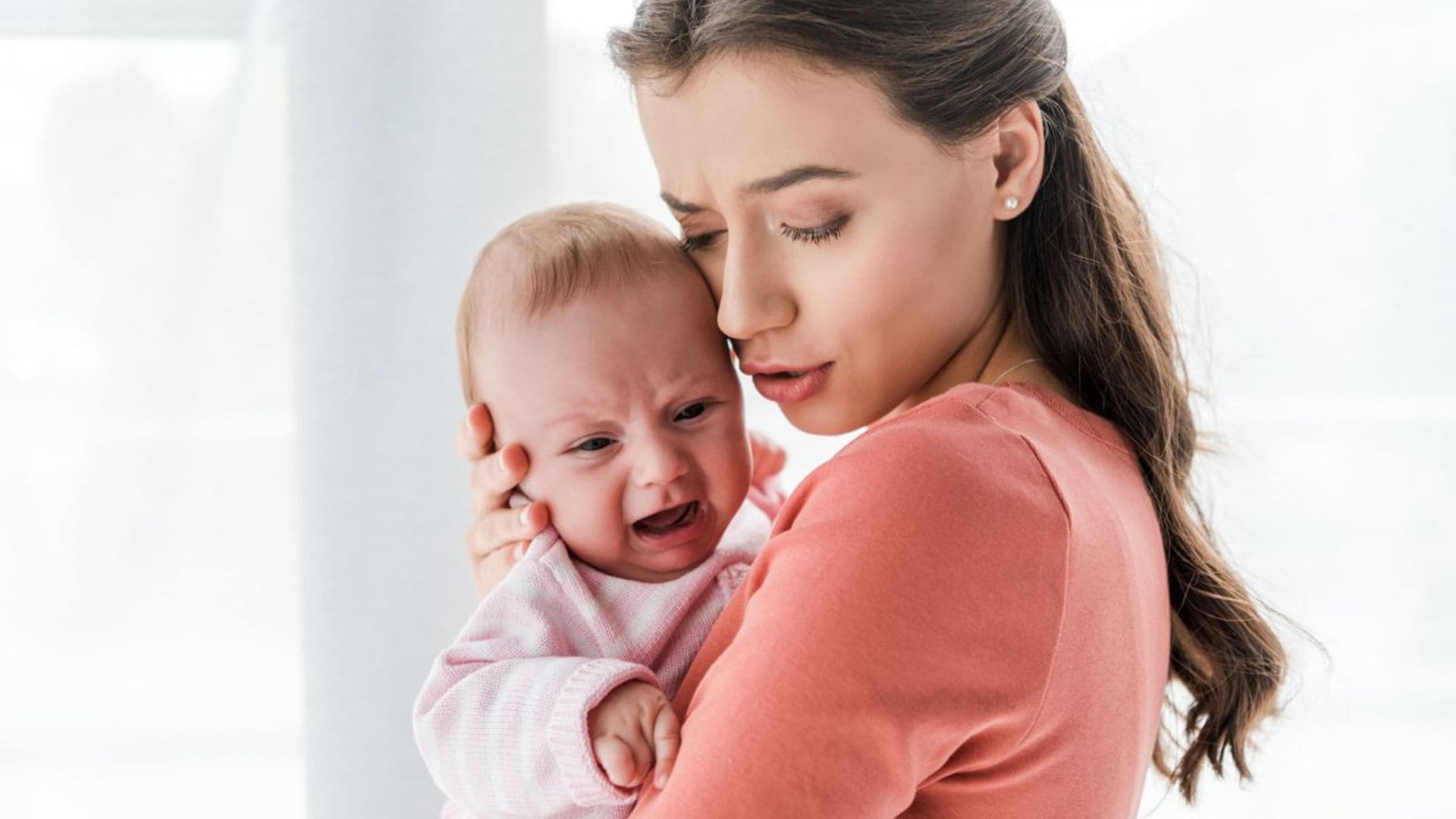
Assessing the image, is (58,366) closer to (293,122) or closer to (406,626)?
(293,122)

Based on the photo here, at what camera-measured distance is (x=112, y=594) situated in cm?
187

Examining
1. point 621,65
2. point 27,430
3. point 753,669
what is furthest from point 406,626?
point 753,669

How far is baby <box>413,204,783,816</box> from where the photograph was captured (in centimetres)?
129

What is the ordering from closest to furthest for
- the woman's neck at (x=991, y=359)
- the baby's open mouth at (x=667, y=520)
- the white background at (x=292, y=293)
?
the woman's neck at (x=991, y=359) → the baby's open mouth at (x=667, y=520) → the white background at (x=292, y=293)

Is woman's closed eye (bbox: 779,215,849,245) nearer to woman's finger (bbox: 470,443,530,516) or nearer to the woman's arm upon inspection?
the woman's arm

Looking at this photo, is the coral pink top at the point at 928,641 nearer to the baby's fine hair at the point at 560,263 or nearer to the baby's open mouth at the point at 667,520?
the baby's open mouth at the point at 667,520

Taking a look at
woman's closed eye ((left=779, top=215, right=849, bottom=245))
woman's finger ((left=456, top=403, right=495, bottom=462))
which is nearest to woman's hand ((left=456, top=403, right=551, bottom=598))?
woman's finger ((left=456, top=403, right=495, bottom=462))

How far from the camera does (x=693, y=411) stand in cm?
139

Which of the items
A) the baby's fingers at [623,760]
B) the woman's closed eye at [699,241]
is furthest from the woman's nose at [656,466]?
→ the baby's fingers at [623,760]

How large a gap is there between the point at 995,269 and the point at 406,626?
1.08 m

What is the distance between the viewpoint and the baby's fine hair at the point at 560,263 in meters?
1.35

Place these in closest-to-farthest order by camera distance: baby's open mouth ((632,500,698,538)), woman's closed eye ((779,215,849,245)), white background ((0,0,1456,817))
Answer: woman's closed eye ((779,215,849,245)) < baby's open mouth ((632,500,698,538)) < white background ((0,0,1456,817))

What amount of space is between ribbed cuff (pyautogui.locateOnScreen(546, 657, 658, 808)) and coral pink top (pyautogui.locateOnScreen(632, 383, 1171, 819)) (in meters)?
0.06

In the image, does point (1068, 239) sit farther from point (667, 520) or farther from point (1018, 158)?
point (667, 520)
